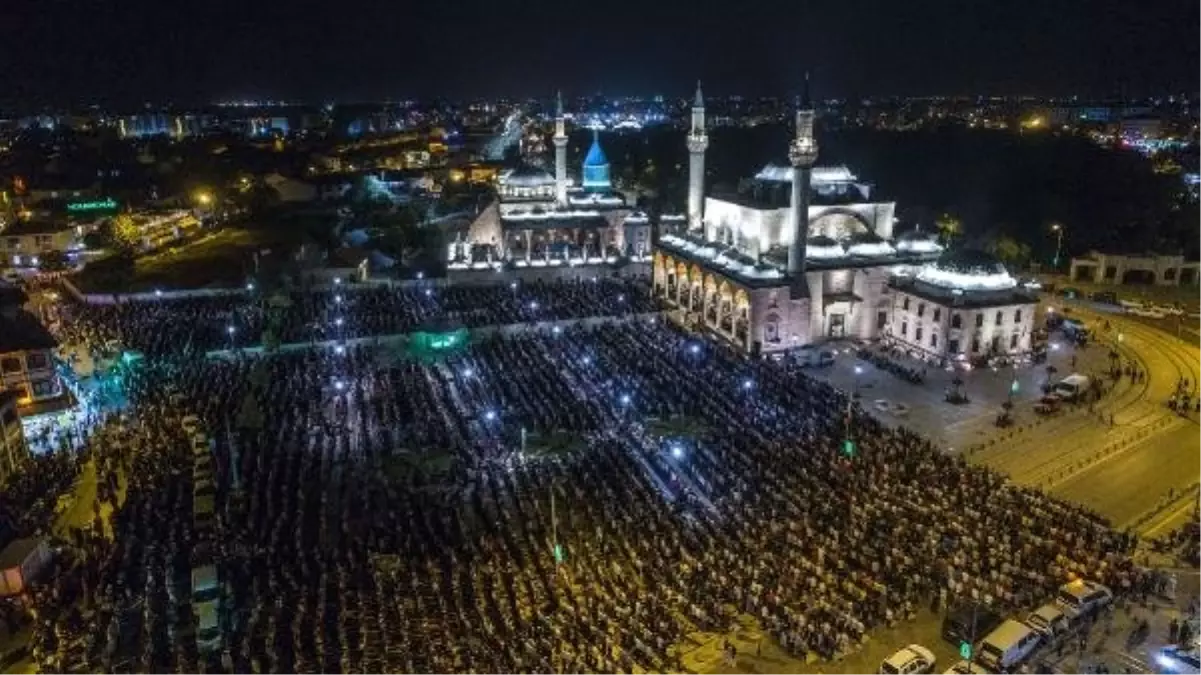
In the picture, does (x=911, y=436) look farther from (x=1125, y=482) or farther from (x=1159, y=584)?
(x=1159, y=584)

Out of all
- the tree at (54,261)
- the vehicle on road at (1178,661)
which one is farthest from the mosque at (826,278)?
the tree at (54,261)

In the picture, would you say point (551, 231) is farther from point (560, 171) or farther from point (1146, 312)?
point (1146, 312)

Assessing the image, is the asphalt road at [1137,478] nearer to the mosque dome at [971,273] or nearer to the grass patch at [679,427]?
the mosque dome at [971,273]

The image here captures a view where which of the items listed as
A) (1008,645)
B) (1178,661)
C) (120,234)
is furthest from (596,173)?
(1178,661)

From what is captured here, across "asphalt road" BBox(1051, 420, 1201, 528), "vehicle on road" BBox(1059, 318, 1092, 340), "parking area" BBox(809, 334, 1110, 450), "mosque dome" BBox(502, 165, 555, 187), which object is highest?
"mosque dome" BBox(502, 165, 555, 187)

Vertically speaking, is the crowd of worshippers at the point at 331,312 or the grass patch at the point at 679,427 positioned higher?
the crowd of worshippers at the point at 331,312

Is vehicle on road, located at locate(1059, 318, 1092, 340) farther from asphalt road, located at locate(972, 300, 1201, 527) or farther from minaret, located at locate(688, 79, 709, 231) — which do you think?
minaret, located at locate(688, 79, 709, 231)

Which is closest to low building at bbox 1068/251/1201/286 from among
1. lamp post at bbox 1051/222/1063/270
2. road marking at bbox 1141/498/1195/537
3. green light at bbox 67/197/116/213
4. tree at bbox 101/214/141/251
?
lamp post at bbox 1051/222/1063/270
